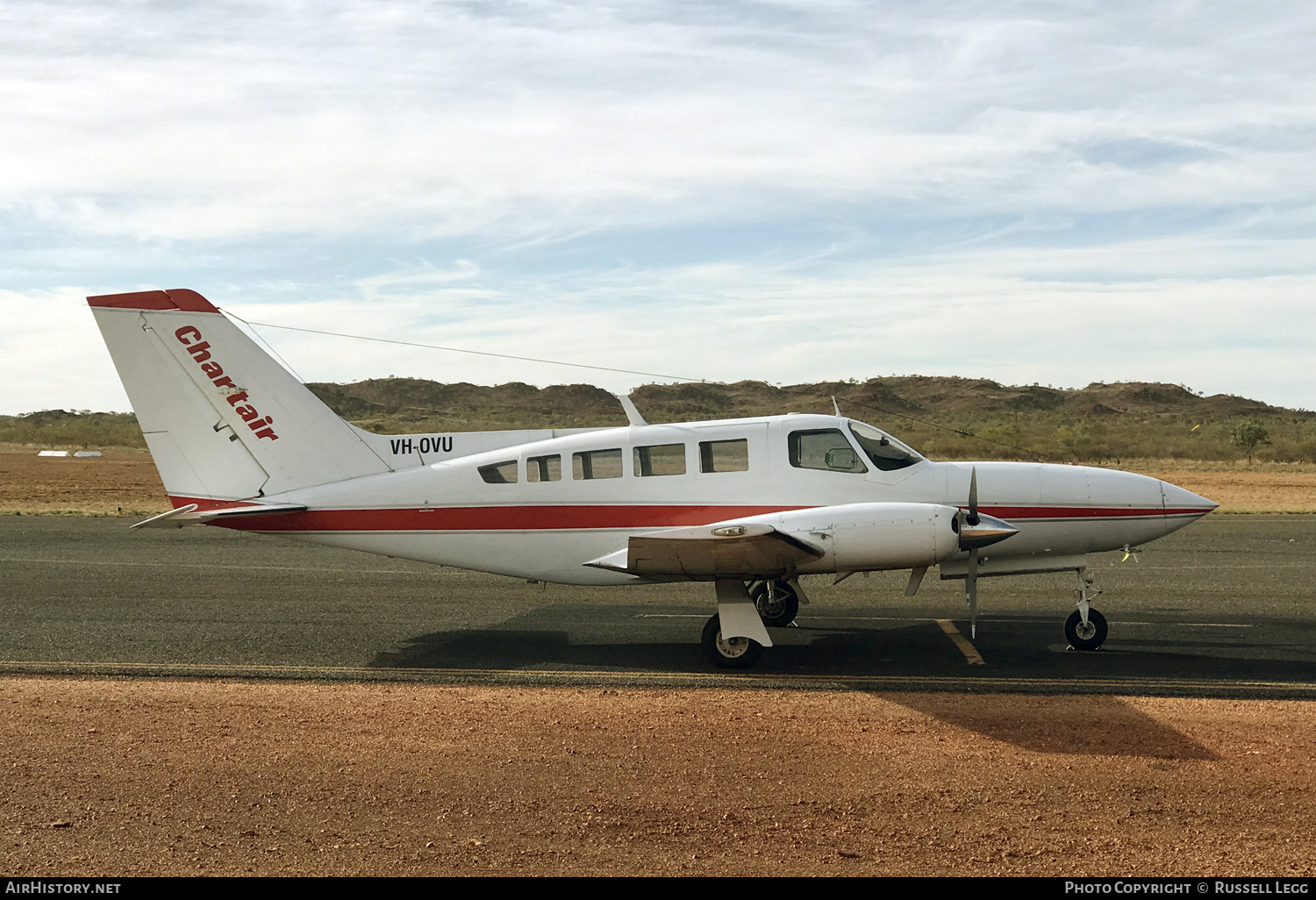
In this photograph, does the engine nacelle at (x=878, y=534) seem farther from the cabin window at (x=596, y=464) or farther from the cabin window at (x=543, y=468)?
the cabin window at (x=543, y=468)

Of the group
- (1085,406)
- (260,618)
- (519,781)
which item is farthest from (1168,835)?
(1085,406)

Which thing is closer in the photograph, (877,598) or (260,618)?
(260,618)

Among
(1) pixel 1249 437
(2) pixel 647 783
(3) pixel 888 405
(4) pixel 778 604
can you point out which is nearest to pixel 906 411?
(3) pixel 888 405

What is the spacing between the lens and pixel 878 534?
11.3 metres

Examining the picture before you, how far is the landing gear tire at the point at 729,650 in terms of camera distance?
11906 millimetres

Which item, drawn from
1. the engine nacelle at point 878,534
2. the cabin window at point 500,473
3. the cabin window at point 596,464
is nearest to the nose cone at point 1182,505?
the engine nacelle at point 878,534

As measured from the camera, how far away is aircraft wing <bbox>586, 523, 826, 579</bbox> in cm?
1121

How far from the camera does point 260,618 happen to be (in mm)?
14867

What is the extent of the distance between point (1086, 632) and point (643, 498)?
583cm

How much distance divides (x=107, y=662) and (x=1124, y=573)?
16.9 metres

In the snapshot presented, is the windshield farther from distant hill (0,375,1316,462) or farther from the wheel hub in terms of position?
distant hill (0,375,1316,462)

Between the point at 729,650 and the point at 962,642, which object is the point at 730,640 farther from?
the point at 962,642

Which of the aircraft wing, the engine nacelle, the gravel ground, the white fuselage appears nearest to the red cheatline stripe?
the white fuselage

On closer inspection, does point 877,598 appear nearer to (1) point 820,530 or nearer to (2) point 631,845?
(1) point 820,530
